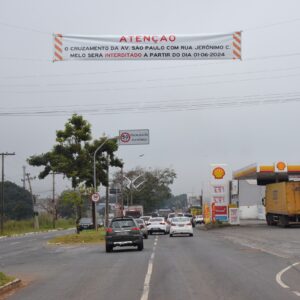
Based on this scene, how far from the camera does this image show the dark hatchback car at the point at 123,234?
27.9m

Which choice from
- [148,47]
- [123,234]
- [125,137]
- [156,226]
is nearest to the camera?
[148,47]

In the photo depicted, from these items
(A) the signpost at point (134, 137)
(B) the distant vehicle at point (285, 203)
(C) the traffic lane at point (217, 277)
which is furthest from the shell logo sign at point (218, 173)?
(C) the traffic lane at point (217, 277)

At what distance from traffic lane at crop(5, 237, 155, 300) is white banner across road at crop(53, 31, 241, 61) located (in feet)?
22.1

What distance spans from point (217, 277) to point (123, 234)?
475 inches

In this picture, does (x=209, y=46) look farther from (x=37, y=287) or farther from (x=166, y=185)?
(x=166, y=185)

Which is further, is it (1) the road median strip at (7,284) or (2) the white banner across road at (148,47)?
(2) the white banner across road at (148,47)

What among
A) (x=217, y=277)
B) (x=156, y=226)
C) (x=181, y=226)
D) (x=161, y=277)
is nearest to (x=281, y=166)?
(x=156, y=226)

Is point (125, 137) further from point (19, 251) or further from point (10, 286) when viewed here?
point (10, 286)

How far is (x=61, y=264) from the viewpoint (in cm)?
2261

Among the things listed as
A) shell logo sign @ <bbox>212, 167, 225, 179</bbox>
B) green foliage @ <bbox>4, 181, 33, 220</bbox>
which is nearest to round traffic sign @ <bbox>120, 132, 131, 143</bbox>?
shell logo sign @ <bbox>212, 167, 225, 179</bbox>

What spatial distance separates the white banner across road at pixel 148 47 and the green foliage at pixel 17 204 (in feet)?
284

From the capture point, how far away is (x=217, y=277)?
53.2ft

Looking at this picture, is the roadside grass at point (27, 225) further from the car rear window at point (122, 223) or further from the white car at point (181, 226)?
the car rear window at point (122, 223)

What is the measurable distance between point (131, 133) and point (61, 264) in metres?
24.2
